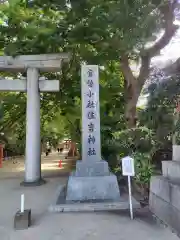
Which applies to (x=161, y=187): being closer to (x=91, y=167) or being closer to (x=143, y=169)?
(x=143, y=169)

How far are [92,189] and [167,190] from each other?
2518 millimetres

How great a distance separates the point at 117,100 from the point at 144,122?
3460 millimetres

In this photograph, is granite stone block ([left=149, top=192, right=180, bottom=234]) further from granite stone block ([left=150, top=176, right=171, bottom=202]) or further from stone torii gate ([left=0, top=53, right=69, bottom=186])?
stone torii gate ([left=0, top=53, right=69, bottom=186])

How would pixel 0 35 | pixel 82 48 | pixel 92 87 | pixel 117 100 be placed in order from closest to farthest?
pixel 92 87
pixel 82 48
pixel 0 35
pixel 117 100

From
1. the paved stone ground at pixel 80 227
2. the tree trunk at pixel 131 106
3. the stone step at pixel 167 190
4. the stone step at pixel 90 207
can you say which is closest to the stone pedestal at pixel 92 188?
the stone step at pixel 90 207

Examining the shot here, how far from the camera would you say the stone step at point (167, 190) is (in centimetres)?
504

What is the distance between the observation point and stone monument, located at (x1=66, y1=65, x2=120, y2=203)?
293 inches

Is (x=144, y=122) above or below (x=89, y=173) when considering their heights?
above

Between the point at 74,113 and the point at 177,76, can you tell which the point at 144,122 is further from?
the point at 74,113

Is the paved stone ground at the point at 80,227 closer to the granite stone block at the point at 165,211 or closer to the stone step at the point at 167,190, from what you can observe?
the granite stone block at the point at 165,211

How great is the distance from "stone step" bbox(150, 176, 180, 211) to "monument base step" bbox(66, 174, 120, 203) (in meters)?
1.43

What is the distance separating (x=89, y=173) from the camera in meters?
7.73

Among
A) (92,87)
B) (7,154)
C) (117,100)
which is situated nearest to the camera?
(92,87)

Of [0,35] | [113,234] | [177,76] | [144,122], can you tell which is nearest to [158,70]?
[177,76]
